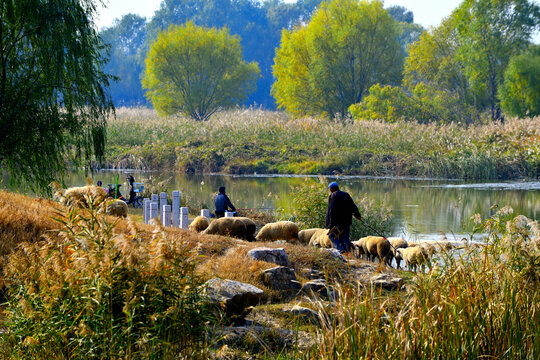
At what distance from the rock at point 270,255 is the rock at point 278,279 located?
32.6 inches

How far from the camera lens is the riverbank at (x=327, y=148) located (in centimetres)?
3225

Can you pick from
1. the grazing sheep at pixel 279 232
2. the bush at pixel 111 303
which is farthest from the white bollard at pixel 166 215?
the bush at pixel 111 303

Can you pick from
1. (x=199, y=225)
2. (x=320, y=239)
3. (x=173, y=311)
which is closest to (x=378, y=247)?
(x=320, y=239)

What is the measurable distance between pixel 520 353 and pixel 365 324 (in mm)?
1398

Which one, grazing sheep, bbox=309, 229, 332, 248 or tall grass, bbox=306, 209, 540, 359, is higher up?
tall grass, bbox=306, 209, 540, 359

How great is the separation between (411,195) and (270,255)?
56.3 ft

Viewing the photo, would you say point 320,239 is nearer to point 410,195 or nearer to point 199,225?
point 199,225

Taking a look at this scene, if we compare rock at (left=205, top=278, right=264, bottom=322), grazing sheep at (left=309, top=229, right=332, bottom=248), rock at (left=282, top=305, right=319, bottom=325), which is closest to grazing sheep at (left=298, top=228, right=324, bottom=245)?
grazing sheep at (left=309, top=229, right=332, bottom=248)

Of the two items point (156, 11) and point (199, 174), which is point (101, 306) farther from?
point (156, 11)

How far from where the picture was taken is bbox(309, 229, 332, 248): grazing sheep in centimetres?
1298

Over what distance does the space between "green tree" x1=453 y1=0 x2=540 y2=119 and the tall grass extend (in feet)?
132

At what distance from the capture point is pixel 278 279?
898 centimetres

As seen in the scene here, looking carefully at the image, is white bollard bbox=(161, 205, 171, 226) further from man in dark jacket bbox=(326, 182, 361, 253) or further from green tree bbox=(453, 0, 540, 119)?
green tree bbox=(453, 0, 540, 119)

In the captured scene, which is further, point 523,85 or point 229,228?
point 523,85
